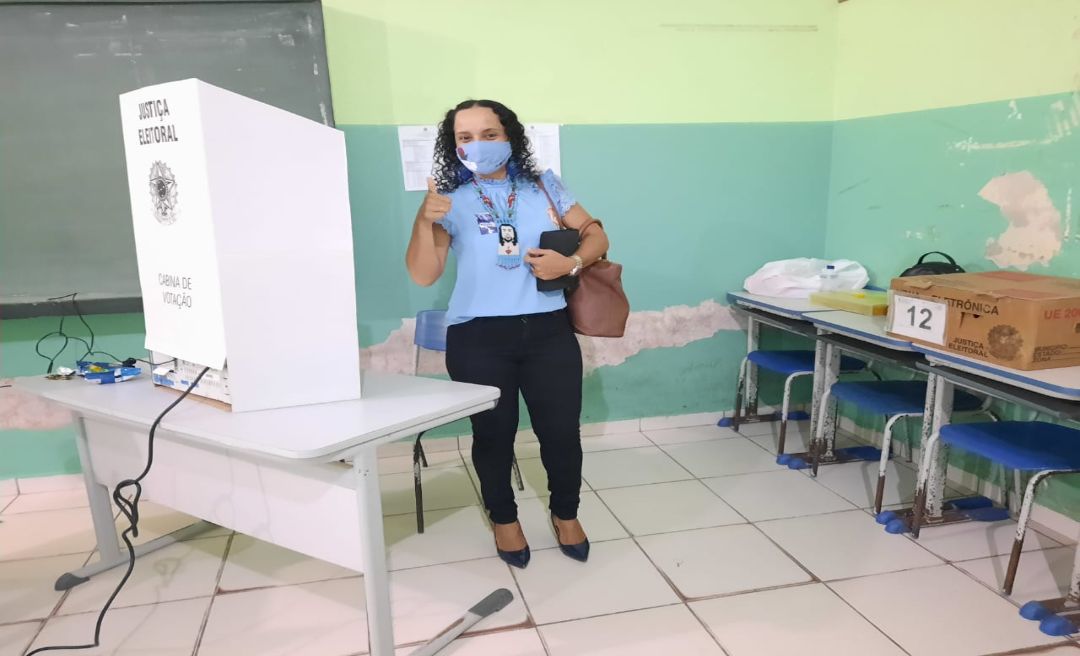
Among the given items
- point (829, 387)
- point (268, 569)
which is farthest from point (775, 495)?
point (268, 569)

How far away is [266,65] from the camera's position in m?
2.63

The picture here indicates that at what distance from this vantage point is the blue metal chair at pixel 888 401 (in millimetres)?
2375

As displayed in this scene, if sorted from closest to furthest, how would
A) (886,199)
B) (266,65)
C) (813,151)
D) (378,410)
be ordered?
(378,410), (266,65), (886,199), (813,151)

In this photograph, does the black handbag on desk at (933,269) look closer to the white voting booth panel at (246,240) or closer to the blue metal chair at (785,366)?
the blue metal chair at (785,366)

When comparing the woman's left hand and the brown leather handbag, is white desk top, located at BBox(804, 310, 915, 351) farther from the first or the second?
the woman's left hand

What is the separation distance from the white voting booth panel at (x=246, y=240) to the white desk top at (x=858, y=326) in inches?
71.1

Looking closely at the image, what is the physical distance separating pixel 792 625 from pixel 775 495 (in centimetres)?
86

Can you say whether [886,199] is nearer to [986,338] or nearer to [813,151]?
[813,151]

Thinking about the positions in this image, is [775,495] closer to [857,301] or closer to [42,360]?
[857,301]

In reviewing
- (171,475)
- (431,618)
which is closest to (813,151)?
(431,618)

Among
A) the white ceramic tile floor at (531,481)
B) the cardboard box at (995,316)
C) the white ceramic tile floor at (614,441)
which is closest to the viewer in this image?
the cardboard box at (995,316)

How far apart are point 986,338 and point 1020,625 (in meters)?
0.80

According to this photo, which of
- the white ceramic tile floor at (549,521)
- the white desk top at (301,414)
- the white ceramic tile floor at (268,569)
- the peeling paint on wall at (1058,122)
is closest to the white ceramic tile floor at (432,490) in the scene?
the white ceramic tile floor at (549,521)

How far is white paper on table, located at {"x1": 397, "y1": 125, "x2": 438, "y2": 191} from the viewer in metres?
2.87
